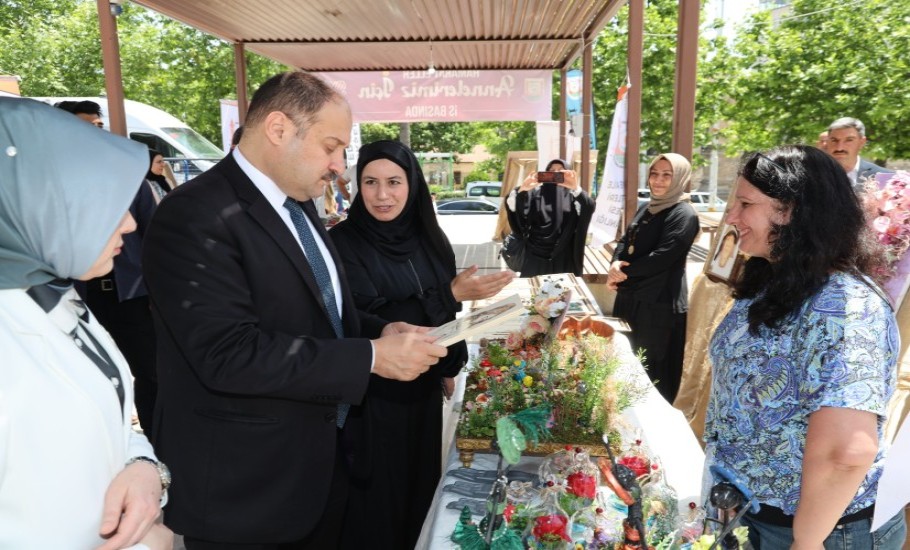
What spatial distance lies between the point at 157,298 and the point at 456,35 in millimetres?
7009

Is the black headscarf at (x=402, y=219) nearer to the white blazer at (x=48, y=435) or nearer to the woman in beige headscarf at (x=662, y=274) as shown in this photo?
the white blazer at (x=48, y=435)

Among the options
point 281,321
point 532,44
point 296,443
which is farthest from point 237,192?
point 532,44

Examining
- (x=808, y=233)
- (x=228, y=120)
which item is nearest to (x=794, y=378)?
(x=808, y=233)

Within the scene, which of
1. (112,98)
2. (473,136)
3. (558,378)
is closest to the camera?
(558,378)

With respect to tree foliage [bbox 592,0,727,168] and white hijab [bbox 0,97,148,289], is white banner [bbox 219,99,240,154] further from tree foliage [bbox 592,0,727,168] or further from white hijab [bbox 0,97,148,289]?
tree foliage [bbox 592,0,727,168]

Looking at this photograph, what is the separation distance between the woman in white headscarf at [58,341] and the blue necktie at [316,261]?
72 cm

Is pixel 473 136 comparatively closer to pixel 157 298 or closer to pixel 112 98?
pixel 112 98

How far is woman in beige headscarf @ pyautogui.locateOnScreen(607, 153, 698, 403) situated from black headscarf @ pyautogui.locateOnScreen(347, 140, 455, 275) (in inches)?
81.6

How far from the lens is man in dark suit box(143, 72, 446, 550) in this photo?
62.1 inches

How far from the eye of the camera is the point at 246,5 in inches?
242

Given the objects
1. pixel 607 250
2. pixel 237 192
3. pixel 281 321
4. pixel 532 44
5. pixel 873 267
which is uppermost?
pixel 532 44

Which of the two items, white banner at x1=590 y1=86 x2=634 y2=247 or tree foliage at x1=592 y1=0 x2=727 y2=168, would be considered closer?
white banner at x1=590 y1=86 x2=634 y2=247

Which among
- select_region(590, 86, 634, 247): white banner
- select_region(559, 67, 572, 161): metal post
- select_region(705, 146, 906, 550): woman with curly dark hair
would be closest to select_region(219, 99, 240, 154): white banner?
select_region(590, 86, 634, 247): white banner

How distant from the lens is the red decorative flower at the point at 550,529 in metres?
1.59
